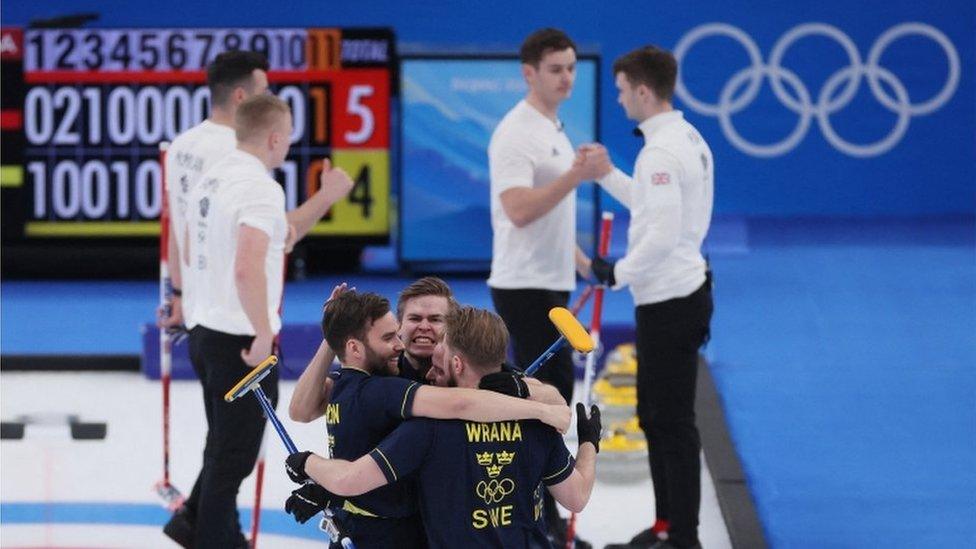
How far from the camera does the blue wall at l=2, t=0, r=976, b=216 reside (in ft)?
51.9

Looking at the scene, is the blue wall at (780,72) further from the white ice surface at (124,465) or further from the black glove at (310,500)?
the black glove at (310,500)

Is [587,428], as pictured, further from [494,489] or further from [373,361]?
[373,361]

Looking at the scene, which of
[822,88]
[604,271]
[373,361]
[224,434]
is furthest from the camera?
[822,88]

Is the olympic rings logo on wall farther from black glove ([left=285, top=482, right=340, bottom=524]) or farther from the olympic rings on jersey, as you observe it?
the olympic rings on jersey

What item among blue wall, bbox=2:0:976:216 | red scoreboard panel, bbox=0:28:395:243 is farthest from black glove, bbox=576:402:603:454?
blue wall, bbox=2:0:976:216

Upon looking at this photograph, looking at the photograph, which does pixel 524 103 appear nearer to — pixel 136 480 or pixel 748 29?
pixel 136 480

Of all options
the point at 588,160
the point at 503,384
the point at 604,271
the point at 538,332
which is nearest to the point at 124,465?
the point at 538,332

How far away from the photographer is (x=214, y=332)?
6793 mm

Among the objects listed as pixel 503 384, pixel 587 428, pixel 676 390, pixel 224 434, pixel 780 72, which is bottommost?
pixel 224 434

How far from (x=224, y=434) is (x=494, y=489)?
7.47ft

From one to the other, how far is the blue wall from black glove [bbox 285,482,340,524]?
1099 cm

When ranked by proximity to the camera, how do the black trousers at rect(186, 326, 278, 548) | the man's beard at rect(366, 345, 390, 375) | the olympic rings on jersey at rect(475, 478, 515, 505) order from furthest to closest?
the black trousers at rect(186, 326, 278, 548), the man's beard at rect(366, 345, 390, 375), the olympic rings on jersey at rect(475, 478, 515, 505)

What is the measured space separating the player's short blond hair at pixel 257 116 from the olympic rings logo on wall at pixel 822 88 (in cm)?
949

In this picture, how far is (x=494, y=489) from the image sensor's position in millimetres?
4719
